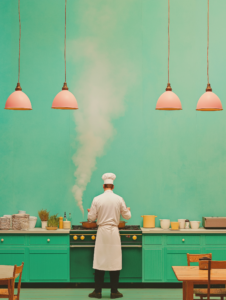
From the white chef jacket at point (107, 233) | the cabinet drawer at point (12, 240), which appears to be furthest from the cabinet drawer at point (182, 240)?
the cabinet drawer at point (12, 240)

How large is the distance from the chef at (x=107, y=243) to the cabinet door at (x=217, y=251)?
1471 mm

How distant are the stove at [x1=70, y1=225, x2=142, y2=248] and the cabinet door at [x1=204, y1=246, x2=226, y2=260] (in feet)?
3.63

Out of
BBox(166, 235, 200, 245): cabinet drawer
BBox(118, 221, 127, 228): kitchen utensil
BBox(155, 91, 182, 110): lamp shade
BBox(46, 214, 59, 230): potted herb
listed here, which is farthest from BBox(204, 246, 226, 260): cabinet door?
BBox(155, 91, 182, 110): lamp shade

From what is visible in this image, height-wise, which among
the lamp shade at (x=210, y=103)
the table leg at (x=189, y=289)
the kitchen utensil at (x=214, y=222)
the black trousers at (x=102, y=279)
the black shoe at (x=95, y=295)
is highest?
the lamp shade at (x=210, y=103)

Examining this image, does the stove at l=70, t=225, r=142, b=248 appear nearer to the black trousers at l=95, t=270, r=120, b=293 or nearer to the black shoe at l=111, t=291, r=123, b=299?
the black trousers at l=95, t=270, r=120, b=293

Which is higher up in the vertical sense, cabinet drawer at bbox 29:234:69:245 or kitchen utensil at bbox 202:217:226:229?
kitchen utensil at bbox 202:217:226:229

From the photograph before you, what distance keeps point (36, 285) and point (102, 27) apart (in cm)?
456

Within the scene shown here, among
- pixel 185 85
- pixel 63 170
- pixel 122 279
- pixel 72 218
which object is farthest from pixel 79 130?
pixel 122 279

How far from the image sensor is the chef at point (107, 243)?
5.58 m

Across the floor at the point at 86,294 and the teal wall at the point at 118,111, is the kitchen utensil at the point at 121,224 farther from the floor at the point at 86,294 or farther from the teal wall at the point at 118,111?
the floor at the point at 86,294

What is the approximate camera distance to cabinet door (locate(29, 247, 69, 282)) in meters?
5.97

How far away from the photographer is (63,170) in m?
6.68

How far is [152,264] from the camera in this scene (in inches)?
236

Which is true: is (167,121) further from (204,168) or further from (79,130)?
(79,130)
